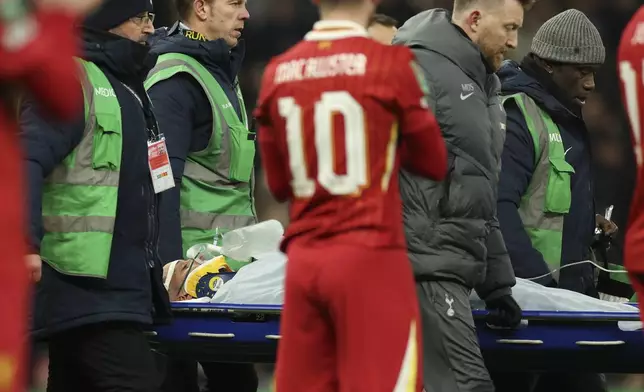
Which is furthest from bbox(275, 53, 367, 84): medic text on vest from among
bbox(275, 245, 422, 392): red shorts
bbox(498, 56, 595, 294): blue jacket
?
bbox(498, 56, 595, 294): blue jacket

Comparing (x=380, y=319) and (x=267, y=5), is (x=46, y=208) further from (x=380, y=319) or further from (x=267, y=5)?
(x=267, y=5)

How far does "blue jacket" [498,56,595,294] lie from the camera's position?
624cm

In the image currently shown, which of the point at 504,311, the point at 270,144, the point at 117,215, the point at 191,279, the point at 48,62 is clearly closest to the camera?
the point at 48,62

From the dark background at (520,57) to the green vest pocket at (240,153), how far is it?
4099 millimetres

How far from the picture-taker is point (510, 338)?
5.81 metres

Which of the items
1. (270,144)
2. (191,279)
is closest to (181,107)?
(191,279)

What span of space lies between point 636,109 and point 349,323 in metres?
0.99

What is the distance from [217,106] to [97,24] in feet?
4.37

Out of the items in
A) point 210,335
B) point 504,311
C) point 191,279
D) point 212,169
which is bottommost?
point 210,335

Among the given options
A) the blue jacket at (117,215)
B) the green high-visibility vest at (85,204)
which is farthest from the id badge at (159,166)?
the green high-visibility vest at (85,204)

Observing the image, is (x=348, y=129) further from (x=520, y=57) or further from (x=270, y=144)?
(x=520, y=57)

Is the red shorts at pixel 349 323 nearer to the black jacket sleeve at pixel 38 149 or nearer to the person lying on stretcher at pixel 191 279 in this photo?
the black jacket sleeve at pixel 38 149

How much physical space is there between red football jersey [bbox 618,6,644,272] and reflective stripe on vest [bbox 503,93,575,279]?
2254 mm

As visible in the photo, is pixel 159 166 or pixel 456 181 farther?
pixel 159 166
